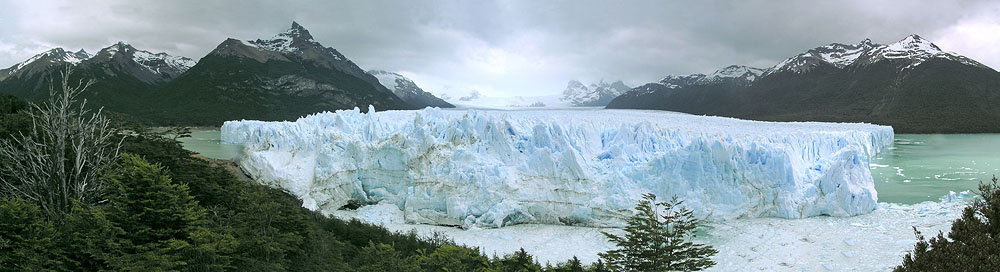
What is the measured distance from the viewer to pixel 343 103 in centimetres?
7338

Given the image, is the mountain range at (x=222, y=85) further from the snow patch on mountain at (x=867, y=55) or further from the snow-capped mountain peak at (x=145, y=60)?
the snow patch on mountain at (x=867, y=55)

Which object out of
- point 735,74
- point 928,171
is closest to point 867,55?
point 735,74

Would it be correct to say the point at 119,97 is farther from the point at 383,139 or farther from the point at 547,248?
the point at 547,248

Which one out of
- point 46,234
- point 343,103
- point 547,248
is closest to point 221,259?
point 46,234

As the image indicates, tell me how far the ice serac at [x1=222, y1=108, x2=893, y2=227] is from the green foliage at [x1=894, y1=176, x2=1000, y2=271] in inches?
262

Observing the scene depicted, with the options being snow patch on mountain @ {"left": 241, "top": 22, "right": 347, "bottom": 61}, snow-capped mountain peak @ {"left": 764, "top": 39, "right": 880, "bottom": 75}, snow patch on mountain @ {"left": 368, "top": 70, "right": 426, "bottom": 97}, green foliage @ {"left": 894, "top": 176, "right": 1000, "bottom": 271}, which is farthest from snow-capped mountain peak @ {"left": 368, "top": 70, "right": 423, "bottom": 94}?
green foliage @ {"left": 894, "top": 176, "right": 1000, "bottom": 271}

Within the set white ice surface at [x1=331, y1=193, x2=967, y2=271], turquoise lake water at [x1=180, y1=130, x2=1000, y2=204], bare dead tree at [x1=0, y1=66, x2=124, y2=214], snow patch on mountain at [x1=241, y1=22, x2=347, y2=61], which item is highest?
snow patch on mountain at [x1=241, y1=22, x2=347, y2=61]

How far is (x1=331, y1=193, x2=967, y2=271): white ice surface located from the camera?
9.31m

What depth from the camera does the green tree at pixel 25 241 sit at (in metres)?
4.15

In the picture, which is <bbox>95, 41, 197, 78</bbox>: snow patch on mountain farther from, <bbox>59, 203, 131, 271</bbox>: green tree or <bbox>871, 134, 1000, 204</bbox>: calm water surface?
<bbox>871, 134, 1000, 204</bbox>: calm water surface

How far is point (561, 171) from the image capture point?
42.5 feet

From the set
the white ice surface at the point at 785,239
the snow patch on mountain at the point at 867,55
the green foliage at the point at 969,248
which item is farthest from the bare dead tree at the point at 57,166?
the snow patch on mountain at the point at 867,55

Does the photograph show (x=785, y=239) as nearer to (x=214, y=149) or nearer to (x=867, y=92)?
(x=214, y=149)

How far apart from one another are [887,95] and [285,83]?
3236 inches
